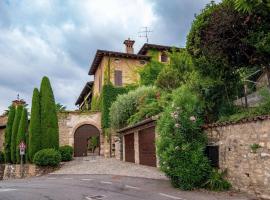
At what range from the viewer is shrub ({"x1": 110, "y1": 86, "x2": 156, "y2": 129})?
2170cm

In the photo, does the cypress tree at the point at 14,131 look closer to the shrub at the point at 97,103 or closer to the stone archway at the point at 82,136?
the stone archway at the point at 82,136

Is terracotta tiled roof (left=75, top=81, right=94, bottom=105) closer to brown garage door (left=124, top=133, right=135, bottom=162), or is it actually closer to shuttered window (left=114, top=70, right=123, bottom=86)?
shuttered window (left=114, top=70, right=123, bottom=86)

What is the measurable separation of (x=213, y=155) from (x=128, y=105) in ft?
40.6

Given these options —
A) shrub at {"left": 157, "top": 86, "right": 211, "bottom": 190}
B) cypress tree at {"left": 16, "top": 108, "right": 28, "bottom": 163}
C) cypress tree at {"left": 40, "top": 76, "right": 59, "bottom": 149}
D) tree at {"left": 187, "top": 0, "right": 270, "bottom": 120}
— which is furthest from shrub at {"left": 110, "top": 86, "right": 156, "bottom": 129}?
shrub at {"left": 157, "top": 86, "right": 211, "bottom": 190}

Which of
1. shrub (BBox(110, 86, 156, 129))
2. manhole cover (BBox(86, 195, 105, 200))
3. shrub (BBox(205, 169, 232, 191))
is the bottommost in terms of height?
manhole cover (BBox(86, 195, 105, 200))

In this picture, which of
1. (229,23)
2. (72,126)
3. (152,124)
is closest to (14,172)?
(72,126)

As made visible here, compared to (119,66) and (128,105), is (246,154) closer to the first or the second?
(128,105)

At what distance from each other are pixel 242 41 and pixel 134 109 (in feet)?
43.9

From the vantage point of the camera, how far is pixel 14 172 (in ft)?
79.8

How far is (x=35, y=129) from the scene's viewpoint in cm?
2353

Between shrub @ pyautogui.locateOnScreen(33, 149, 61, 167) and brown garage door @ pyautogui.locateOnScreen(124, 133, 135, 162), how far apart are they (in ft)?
15.7

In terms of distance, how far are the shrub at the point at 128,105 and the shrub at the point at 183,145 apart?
10.0 m

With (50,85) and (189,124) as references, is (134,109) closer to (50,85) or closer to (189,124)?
(50,85)

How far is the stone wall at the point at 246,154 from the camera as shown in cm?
841
